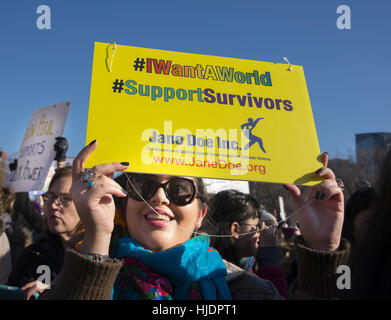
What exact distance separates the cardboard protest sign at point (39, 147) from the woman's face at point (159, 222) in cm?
221

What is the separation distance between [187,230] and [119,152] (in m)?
0.55

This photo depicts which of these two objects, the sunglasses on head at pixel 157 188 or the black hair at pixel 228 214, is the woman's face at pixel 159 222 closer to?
the sunglasses on head at pixel 157 188

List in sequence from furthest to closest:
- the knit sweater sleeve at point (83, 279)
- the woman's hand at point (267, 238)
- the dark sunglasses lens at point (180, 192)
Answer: the woman's hand at point (267, 238) → the dark sunglasses lens at point (180, 192) → the knit sweater sleeve at point (83, 279)

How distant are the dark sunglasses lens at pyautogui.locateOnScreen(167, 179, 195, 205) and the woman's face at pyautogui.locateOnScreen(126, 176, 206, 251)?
26 millimetres

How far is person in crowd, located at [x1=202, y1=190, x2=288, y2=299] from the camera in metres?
3.35

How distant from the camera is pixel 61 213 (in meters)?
2.93

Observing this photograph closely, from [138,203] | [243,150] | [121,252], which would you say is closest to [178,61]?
[243,150]

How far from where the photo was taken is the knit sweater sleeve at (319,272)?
6.11ft

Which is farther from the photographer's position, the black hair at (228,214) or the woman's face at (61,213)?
the black hair at (228,214)

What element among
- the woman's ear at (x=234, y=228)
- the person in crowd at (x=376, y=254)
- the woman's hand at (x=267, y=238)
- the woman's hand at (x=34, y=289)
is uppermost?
the woman's ear at (x=234, y=228)

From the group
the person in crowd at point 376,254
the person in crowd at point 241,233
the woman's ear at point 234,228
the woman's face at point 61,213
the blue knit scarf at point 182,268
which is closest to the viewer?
the person in crowd at point 376,254

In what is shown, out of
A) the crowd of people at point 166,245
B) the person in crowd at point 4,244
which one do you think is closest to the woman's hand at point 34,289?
the crowd of people at point 166,245
